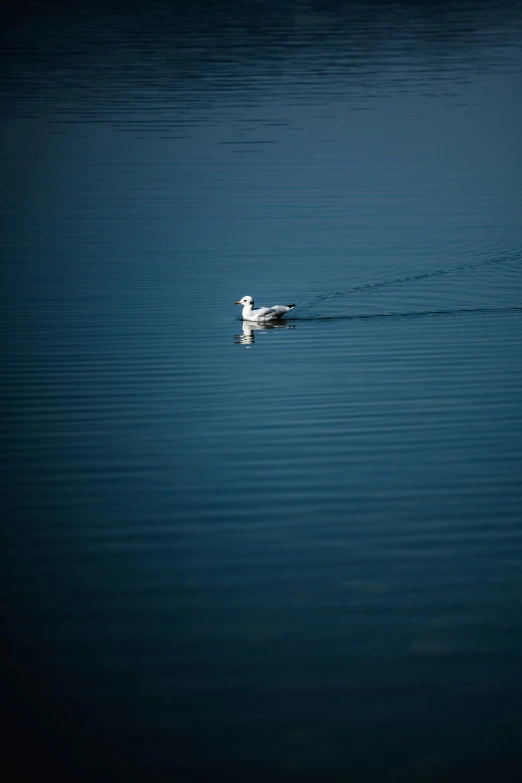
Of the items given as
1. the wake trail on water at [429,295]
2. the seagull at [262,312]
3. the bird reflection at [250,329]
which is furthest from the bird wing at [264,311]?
the wake trail on water at [429,295]

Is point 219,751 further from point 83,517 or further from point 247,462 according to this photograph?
point 247,462

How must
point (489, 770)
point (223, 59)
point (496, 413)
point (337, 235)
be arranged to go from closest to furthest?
point (489, 770) → point (496, 413) → point (337, 235) → point (223, 59)

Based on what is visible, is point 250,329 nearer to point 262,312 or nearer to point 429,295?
point 262,312

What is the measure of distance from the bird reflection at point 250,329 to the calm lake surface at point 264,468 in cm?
9

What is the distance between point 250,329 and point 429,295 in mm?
3646

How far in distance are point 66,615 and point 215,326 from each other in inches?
395

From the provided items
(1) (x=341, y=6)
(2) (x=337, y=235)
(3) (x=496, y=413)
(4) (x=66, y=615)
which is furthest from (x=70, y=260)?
(1) (x=341, y=6)

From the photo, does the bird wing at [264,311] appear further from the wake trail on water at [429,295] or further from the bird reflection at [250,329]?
the wake trail on water at [429,295]

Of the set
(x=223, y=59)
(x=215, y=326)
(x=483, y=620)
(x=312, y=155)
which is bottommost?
(x=483, y=620)

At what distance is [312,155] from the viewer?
1355 inches

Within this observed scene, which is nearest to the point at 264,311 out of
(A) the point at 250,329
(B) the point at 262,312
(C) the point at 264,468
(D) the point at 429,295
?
(B) the point at 262,312

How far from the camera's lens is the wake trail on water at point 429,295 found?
19.0 m

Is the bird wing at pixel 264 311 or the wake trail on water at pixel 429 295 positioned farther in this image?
the wake trail on water at pixel 429 295

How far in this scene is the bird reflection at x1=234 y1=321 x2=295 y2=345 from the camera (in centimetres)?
1759
